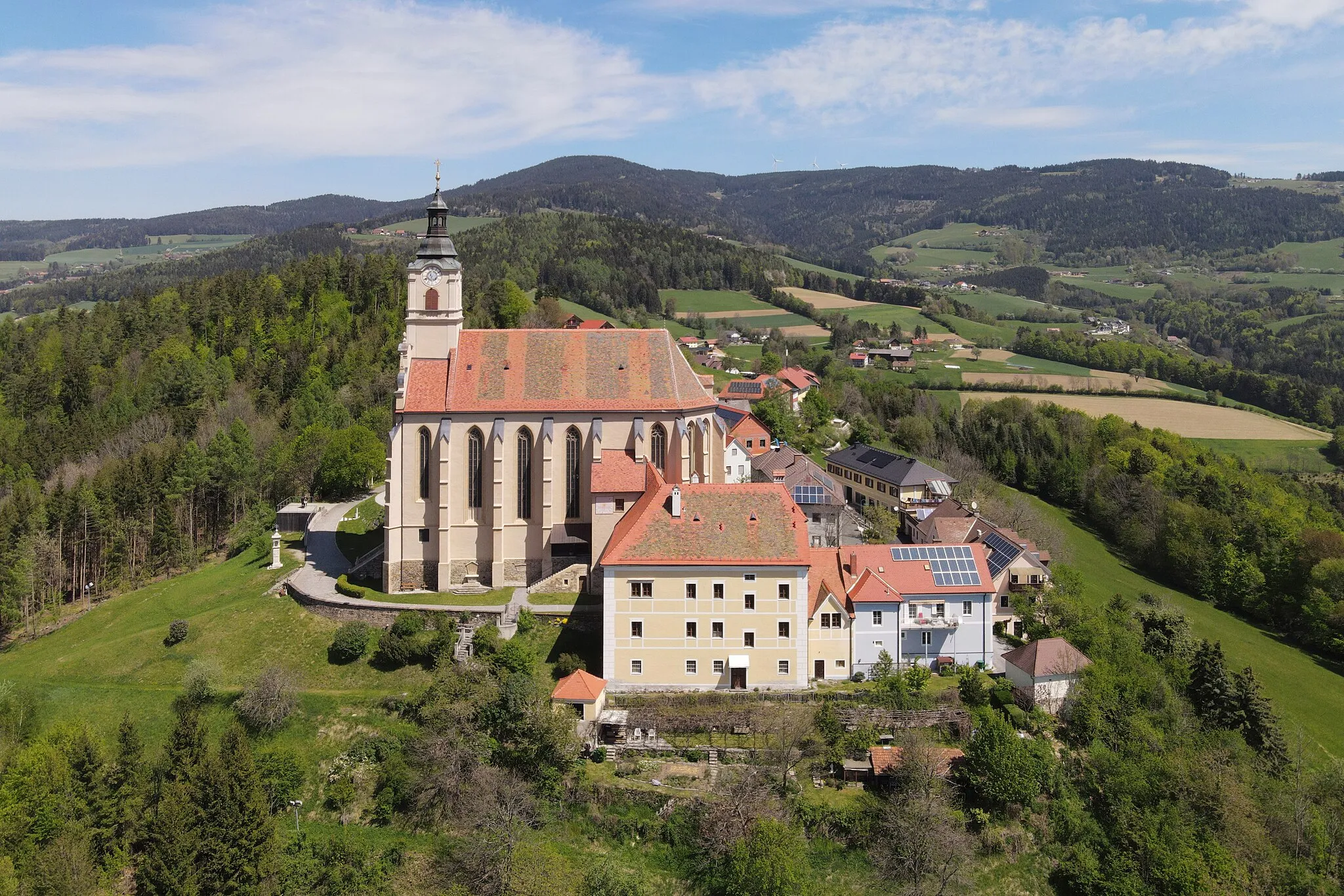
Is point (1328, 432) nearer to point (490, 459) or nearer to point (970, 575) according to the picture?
point (970, 575)

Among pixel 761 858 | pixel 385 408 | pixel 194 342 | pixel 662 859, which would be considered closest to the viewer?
pixel 761 858

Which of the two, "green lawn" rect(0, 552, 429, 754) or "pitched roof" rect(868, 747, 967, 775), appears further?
"green lawn" rect(0, 552, 429, 754)

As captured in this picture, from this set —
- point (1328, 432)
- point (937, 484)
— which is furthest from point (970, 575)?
point (1328, 432)

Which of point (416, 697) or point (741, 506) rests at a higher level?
point (741, 506)

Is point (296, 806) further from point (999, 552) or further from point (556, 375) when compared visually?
point (999, 552)

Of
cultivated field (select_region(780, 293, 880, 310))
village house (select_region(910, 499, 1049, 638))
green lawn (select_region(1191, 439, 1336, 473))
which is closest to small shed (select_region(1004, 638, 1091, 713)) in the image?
village house (select_region(910, 499, 1049, 638))

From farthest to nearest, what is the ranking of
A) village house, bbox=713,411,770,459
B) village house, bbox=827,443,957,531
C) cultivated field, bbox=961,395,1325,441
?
cultivated field, bbox=961,395,1325,441 < village house, bbox=713,411,770,459 < village house, bbox=827,443,957,531

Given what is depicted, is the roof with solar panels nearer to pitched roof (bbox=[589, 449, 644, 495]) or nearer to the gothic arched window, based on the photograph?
pitched roof (bbox=[589, 449, 644, 495])
